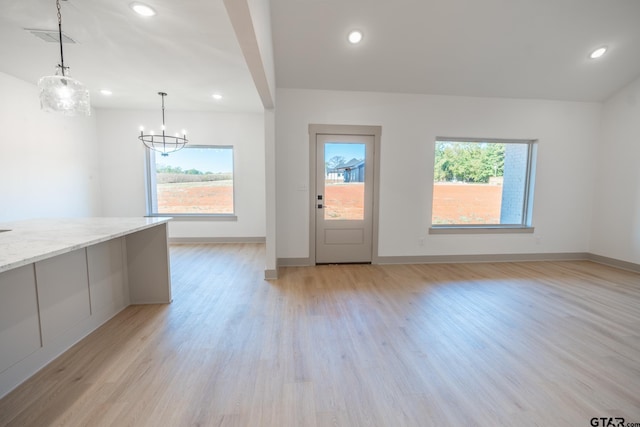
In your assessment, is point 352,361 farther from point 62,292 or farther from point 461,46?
point 461,46

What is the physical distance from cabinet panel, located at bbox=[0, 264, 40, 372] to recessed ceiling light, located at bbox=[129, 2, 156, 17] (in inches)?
92.6

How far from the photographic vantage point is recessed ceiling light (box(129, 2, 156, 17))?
92.7 inches

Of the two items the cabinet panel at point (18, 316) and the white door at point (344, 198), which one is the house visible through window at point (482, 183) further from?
the cabinet panel at point (18, 316)

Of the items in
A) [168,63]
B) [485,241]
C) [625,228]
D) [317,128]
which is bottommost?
[485,241]

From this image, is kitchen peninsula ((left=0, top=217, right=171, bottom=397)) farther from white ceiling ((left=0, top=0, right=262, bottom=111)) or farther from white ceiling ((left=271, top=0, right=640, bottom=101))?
white ceiling ((left=271, top=0, right=640, bottom=101))

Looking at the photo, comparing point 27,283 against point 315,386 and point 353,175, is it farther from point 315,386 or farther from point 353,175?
point 353,175

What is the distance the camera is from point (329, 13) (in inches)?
116

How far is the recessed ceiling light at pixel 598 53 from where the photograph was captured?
3600 mm

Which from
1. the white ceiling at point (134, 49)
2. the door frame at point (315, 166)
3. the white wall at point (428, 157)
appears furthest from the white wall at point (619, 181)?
the white ceiling at point (134, 49)

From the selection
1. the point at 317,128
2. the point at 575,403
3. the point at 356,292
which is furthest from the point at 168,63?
the point at 575,403

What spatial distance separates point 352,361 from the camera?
1.92 m

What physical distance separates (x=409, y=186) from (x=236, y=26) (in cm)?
341

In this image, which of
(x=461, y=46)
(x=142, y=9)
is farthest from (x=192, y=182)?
(x=461, y=46)

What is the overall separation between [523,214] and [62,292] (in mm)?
6321
